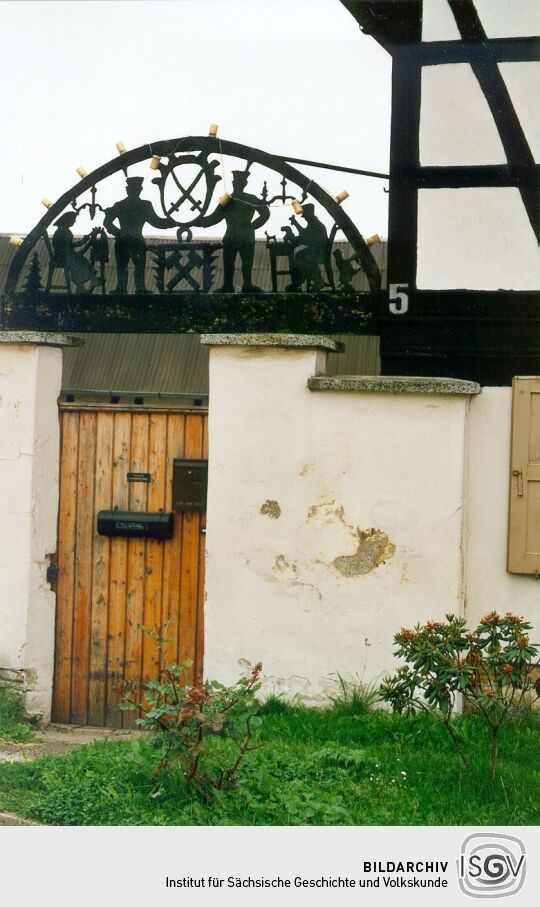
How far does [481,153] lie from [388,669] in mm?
3086

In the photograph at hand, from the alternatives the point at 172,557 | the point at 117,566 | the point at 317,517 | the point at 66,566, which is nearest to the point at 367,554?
the point at 317,517

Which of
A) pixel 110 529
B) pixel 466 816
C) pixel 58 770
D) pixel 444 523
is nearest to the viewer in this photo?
pixel 466 816

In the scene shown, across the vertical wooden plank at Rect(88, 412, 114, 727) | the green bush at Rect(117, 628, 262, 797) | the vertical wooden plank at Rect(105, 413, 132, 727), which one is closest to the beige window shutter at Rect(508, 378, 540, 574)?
the green bush at Rect(117, 628, 262, 797)

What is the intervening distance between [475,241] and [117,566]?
306 cm

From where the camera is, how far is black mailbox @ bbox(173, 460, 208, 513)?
22.6ft

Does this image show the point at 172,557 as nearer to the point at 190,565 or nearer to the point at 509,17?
the point at 190,565

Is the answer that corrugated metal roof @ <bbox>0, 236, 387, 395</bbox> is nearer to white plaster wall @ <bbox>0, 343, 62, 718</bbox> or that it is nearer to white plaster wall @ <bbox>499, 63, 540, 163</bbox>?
white plaster wall @ <bbox>0, 343, 62, 718</bbox>

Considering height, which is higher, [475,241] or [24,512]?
[475,241]

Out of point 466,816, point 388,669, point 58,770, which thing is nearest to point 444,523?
point 388,669

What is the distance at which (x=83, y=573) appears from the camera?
7.14 m

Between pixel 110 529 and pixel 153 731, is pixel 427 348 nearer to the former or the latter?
pixel 110 529

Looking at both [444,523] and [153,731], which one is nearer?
[153,731]

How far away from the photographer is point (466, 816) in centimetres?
485

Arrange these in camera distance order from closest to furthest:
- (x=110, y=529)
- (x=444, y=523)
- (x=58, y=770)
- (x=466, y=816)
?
(x=466, y=816) → (x=58, y=770) → (x=444, y=523) → (x=110, y=529)
